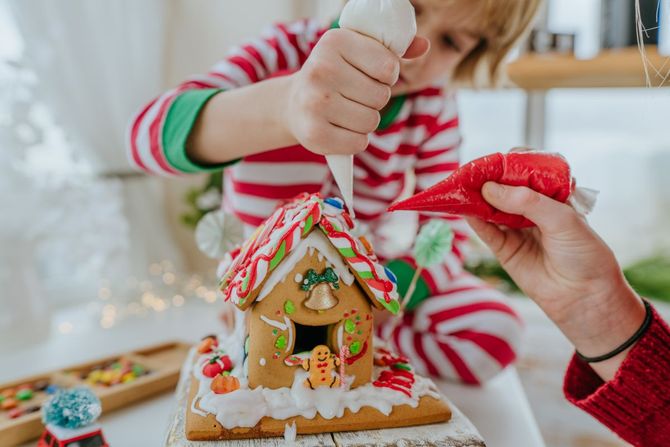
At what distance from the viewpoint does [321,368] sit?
2.03 ft

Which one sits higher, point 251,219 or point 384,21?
point 384,21

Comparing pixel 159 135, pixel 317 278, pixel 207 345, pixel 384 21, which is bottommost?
pixel 207 345

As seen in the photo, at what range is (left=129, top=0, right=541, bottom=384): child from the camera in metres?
0.60

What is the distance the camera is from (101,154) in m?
1.45

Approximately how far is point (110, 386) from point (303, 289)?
41cm

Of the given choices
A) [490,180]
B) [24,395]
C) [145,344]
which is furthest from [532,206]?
[145,344]

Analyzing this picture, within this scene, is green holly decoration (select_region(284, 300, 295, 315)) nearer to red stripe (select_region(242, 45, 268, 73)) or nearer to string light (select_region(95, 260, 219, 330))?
red stripe (select_region(242, 45, 268, 73))

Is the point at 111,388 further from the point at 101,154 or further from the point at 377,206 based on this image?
the point at 101,154

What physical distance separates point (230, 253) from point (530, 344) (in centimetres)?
94

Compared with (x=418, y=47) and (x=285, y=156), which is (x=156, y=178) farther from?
(x=418, y=47)

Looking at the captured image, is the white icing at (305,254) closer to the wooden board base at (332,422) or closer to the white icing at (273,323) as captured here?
the white icing at (273,323)

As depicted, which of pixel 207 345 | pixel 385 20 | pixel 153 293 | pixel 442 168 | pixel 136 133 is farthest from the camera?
pixel 153 293

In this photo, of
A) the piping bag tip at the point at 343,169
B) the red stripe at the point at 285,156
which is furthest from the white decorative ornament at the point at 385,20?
the red stripe at the point at 285,156

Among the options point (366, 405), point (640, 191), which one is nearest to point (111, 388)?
point (366, 405)
